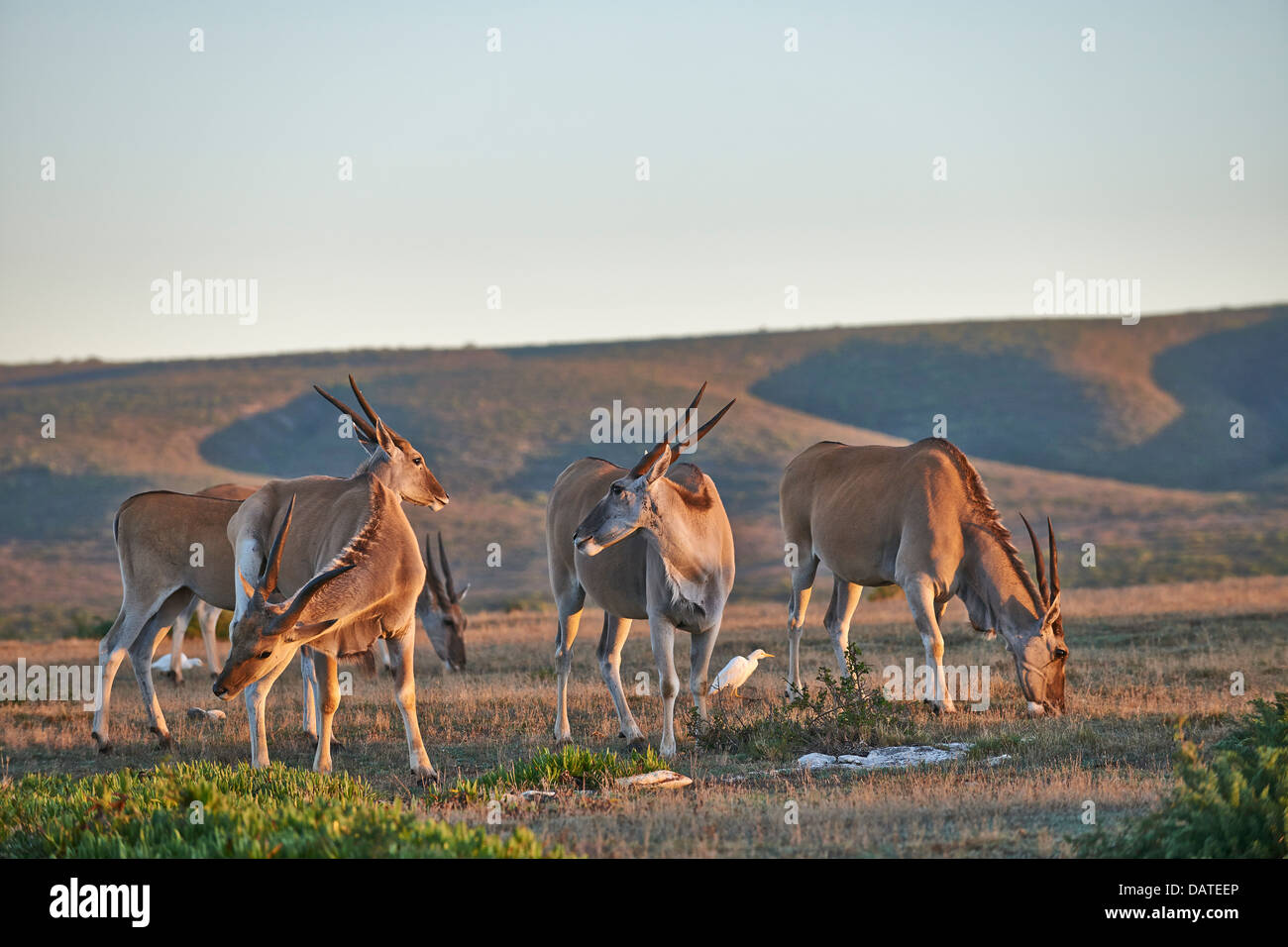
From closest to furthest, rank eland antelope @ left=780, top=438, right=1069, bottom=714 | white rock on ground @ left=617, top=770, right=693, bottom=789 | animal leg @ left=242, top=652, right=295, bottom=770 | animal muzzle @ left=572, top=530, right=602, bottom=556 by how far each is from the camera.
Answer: white rock on ground @ left=617, top=770, right=693, bottom=789
animal leg @ left=242, top=652, right=295, bottom=770
animal muzzle @ left=572, top=530, right=602, bottom=556
eland antelope @ left=780, top=438, right=1069, bottom=714

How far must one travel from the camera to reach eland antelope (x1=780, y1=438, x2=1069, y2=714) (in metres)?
13.9

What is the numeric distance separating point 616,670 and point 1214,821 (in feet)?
22.2

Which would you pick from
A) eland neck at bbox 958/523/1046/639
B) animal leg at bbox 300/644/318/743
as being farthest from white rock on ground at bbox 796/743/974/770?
animal leg at bbox 300/644/318/743

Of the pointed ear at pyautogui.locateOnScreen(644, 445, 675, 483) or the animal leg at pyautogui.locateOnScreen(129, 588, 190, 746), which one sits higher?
the pointed ear at pyautogui.locateOnScreen(644, 445, 675, 483)

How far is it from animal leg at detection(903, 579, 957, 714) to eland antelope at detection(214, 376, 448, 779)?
5255 mm

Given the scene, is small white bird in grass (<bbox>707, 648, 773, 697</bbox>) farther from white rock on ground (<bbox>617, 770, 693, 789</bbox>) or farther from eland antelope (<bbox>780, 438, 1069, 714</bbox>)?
white rock on ground (<bbox>617, 770, 693, 789</bbox>)

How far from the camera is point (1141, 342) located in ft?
420

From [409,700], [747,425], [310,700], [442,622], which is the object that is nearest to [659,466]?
[409,700]

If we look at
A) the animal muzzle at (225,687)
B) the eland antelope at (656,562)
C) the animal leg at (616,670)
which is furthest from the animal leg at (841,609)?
the animal muzzle at (225,687)

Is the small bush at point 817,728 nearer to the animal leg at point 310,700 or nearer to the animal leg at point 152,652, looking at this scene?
the animal leg at point 310,700

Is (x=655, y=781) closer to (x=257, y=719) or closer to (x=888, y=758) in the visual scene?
(x=888, y=758)

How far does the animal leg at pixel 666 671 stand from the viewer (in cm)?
1245

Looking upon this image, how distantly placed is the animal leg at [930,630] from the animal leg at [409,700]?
5173mm

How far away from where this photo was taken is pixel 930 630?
Result: 1419cm
